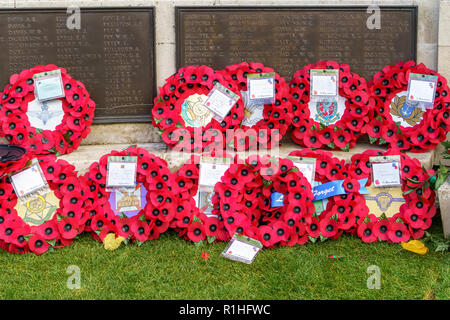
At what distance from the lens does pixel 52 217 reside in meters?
3.89

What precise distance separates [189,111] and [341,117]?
1.27 meters

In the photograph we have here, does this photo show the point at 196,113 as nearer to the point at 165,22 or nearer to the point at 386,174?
the point at 165,22

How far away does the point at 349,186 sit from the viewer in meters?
3.95

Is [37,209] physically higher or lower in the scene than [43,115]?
lower

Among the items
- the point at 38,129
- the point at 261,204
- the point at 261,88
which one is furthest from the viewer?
the point at 261,88

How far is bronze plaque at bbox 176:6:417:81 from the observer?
15.5 feet

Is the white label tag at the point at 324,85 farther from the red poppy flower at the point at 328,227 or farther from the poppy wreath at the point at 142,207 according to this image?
the poppy wreath at the point at 142,207

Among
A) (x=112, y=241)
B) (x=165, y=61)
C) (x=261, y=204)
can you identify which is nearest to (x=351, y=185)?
(x=261, y=204)

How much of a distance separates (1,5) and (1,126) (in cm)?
108

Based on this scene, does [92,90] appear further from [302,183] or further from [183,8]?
[302,183]

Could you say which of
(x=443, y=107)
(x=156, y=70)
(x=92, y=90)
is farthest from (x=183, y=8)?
(x=443, y=107)

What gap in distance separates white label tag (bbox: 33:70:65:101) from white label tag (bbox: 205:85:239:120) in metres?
1.19
